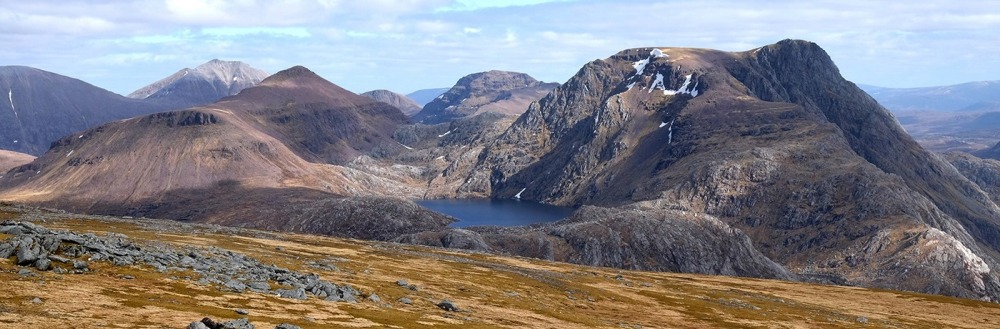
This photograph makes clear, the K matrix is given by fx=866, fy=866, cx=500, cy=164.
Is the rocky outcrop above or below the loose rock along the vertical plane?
above

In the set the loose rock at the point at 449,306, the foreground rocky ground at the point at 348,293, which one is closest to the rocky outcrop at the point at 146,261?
the foreground rocky ground at the point at 348,293

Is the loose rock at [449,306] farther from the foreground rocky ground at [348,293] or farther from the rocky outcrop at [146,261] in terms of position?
the rocky outcrop at [146,261]

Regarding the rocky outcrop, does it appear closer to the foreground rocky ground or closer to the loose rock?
the foreground rocky ground

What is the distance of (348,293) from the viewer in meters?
86.1

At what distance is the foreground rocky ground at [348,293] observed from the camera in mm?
67062

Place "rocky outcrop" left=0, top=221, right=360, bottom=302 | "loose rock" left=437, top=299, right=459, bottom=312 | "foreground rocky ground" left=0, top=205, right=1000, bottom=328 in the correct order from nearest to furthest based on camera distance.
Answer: "foreground rocky ground" left=0, top=205, right=1000, bottom=328 → "rocky outcrop" left=0, top=221, right=360, bottom=302 → "loose rock" left=437, top=299, right=459, bottom=312

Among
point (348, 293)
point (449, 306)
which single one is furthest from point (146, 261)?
point (449, 306)

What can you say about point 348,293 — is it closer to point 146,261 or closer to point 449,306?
point 449,306

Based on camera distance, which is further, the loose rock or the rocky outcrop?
the loose rock

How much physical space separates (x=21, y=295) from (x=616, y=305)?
71.3 meters

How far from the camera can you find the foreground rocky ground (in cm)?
6706

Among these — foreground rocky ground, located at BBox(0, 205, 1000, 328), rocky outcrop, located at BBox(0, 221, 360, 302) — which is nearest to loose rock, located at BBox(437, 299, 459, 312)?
foreground rocky ground, located at BBox(0, 205, 1000, 328)

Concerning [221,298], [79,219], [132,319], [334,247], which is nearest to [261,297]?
[221,298]

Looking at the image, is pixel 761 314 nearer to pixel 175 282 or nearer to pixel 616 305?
pixel 616 305
